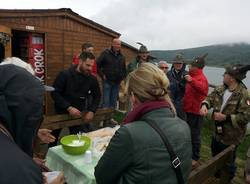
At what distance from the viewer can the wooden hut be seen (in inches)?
294

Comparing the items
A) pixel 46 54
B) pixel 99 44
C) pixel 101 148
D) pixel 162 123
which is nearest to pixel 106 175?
pixel 162 123

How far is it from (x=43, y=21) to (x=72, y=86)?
4.14 m

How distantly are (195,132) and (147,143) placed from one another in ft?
14.6

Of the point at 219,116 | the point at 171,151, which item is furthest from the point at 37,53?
the point at 171,151

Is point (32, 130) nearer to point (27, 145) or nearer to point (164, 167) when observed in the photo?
point (27, 145)

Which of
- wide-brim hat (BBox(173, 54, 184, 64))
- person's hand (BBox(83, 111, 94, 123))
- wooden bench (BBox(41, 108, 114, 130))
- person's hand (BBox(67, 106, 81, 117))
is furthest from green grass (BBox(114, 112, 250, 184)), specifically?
person's hand (BBox(67, 106, 81, 117))

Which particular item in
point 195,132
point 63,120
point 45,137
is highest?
point 45,137

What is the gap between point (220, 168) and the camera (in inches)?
146

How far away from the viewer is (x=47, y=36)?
8.30 m

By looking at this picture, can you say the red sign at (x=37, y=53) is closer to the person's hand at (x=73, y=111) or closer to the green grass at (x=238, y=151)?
the person's hand at (x=73, y=111)

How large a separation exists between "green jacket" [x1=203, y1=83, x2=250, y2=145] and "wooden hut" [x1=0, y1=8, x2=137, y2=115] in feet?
18.5

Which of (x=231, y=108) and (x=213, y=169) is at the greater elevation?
(x=231, y=108)

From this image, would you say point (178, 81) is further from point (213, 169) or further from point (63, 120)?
point (213, 169)

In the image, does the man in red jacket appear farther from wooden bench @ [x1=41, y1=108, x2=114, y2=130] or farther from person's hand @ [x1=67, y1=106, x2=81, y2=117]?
person's hand @ [x1=67, y1=106, x2=81, y2=117]
